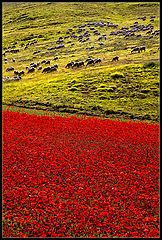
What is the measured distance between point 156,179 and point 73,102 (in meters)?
23.9

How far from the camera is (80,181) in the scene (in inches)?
570

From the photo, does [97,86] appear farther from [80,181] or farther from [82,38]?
[82,38]

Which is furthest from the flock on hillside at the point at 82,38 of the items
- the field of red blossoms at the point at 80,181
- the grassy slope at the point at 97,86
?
the field of red blossoms at the point at 80,181

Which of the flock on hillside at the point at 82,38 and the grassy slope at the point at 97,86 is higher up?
the grassy slope at the point at 97,86

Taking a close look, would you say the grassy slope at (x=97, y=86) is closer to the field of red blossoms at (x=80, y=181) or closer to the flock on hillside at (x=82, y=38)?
the flock on hillside at (x=82, y=38)

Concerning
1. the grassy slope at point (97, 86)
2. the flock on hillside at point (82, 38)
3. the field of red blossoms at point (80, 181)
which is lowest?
the flock on hillside at point (82, 38)

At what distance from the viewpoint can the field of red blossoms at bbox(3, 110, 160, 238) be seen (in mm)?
10820

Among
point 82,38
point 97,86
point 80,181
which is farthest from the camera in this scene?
point 82,38

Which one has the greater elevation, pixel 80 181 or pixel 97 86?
pixel 80 181

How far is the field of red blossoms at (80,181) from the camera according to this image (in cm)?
1082

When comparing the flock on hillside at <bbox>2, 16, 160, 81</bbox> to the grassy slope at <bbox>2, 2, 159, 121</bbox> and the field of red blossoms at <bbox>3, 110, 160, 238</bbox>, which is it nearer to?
the grassy slope at <bbox>2, 2, 159, 121</bbox>

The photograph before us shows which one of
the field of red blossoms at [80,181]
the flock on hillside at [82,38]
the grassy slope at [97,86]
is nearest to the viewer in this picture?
the field of red blossoms at [80,181]

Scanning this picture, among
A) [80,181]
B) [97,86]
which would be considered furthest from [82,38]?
[80,181]

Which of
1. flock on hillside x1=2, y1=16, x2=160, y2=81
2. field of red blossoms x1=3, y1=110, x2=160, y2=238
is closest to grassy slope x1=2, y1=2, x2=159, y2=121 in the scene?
flock on hillside x1=2, y1=16, x2=160, y2=81
